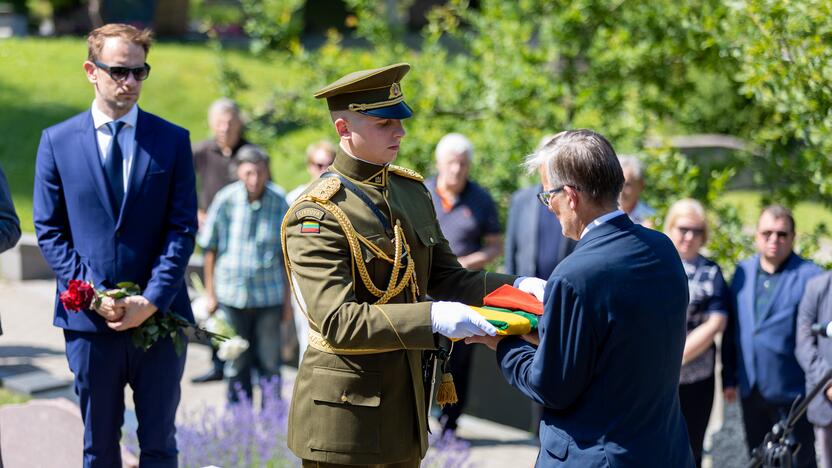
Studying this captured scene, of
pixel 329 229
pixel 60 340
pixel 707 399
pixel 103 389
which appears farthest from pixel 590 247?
pixel 60 340

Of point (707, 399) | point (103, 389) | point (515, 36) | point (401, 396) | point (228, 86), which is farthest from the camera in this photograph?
point (228, 86)

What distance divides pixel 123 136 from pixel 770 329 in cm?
356

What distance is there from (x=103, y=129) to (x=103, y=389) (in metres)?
1.05

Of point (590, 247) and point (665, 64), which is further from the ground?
point (665, 64)

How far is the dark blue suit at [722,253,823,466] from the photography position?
5.56m

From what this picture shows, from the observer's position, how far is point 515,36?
8586 millimetres

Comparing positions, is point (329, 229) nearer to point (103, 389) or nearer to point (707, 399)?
point (103, 389)

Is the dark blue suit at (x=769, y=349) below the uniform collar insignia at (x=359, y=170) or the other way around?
below

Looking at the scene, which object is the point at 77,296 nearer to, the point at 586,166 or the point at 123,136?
the point at 123,136

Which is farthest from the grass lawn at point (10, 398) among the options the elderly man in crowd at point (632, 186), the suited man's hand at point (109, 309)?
the elderly man in crowd at point (632, 186)

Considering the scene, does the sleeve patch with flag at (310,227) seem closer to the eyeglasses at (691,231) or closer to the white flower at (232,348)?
the eyeglasses at (691,231)

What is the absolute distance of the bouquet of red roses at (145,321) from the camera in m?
3.91

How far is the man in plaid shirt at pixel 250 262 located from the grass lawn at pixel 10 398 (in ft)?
4.28

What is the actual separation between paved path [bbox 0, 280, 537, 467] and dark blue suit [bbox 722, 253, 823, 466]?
1.55 meters
